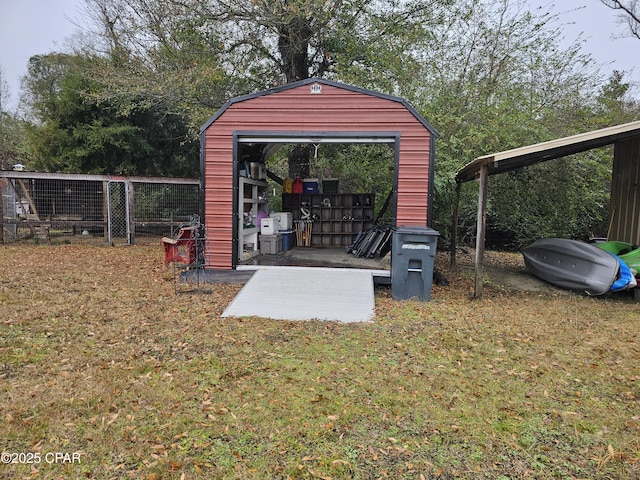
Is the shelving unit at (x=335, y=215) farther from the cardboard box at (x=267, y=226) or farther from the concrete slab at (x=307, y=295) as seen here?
the concrete slab at (x=307, y=295)

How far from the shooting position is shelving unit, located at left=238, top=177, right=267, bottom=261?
7570 millimetres

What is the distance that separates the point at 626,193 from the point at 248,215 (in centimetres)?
767

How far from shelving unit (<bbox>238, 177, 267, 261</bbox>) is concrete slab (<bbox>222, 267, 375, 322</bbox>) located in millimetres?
1167

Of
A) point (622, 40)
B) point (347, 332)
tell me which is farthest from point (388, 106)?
point (622, 40)

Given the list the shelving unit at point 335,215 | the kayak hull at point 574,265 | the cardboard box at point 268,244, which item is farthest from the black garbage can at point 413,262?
the shelving unit at point 335,215

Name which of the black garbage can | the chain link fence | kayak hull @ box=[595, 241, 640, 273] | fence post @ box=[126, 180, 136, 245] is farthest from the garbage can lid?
fence post @ box=[126, 180, 136, 245]

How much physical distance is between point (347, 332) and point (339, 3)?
911cm

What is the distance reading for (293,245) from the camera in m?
10.6

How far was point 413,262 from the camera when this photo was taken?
238 inches

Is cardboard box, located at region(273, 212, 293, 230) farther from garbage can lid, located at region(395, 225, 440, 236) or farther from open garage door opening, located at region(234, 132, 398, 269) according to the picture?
garbage can lid, located at region(395, 225, 440, 236)

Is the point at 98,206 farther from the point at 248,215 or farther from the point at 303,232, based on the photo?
the point at 248,215

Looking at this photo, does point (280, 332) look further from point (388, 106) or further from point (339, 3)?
point (339, 3)

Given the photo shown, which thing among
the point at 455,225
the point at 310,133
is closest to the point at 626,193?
the point at 455,225

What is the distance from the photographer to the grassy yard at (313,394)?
7.63 ft
